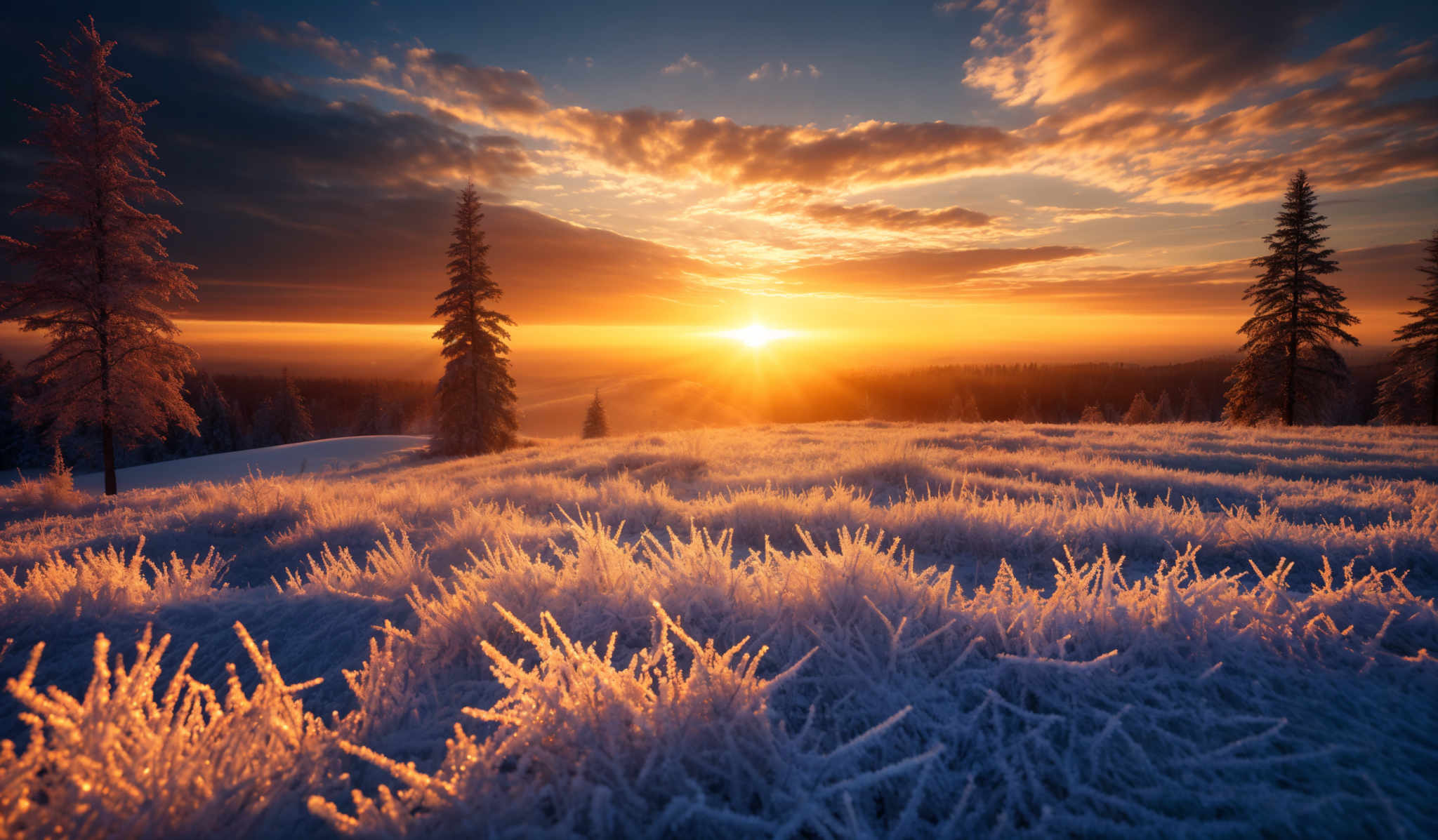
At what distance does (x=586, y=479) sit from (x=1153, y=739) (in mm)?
9680

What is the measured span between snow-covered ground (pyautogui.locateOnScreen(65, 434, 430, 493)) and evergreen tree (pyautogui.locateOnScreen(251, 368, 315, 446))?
1481 inches

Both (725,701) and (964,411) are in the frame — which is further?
(964,411)

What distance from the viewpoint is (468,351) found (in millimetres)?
27500

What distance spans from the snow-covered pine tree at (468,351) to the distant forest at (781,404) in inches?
311

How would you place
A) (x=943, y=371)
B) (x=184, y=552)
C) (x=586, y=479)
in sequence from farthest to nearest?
(x=943, y=371)
(x=586, y=479)
(x=184, y=552)

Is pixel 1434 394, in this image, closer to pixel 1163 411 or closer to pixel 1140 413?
pixel 1140 413

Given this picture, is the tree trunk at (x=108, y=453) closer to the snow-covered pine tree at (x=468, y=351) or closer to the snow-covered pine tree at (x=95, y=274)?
the snow-covered pine tree at (x=95, y=274)

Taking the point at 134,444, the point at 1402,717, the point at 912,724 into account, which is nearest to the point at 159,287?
the point at 134,444

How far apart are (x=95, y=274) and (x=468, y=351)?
13089 mm

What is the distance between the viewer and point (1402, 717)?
5.87 ft

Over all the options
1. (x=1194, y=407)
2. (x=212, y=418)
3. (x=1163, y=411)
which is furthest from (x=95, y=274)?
(x=1194, y=407)

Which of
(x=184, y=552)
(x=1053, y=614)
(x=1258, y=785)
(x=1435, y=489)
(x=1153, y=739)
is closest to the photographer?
(x=1258, y=785)

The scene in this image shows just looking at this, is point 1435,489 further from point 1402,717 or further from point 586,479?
point 586,479

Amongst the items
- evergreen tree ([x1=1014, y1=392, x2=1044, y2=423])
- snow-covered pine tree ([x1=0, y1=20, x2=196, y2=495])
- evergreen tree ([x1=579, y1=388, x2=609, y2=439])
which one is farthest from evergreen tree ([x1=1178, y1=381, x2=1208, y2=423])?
snow-covered pine tree ([x1=0, y1=20, x2=196, y2=495])
